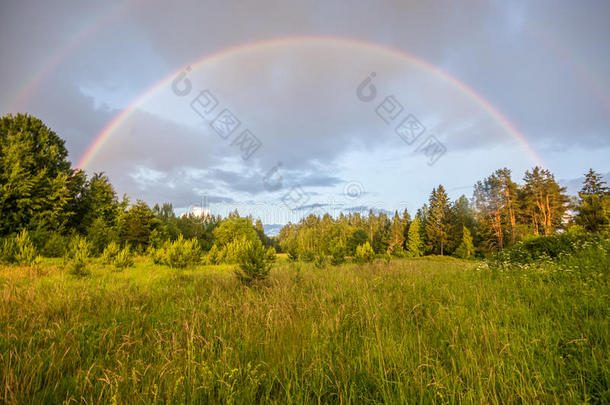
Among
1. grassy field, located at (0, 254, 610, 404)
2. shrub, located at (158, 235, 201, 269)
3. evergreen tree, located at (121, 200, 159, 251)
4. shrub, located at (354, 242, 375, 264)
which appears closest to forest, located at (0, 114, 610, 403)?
grassy field, located at (0, 254, 610, 404)

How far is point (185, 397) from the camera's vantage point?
6.52 feet

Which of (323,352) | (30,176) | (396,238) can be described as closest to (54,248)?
(30,176)

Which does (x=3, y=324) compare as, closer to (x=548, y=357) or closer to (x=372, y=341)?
(x=372, y=341)

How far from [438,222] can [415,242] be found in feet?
20.5

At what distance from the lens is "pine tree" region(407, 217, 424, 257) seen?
157ft

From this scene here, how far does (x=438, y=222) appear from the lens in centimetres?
4734

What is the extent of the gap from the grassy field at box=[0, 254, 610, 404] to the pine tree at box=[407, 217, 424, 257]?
46000 millimetres

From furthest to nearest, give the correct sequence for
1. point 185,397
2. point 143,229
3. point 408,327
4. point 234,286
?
point 143,229
point 234,286
point 408,327
point 185,397

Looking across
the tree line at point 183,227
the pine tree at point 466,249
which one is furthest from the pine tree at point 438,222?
the pine tree at point 466,249

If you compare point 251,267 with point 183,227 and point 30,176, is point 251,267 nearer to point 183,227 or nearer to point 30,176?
point 30,176

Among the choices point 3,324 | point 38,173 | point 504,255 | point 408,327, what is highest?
point 38,173

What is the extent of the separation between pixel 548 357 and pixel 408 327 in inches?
59.8

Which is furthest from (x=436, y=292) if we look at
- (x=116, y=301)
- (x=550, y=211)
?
(x=550, y=211)

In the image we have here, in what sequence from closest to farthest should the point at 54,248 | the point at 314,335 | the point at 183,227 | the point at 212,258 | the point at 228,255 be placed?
the point at 314,335
the point at 54,248
the point at 212,258
the point at 228,255
the point at 183,227
